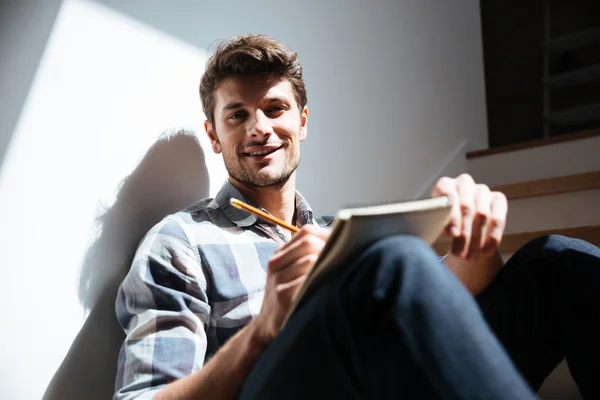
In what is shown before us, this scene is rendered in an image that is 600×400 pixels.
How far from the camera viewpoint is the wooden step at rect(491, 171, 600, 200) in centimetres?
181

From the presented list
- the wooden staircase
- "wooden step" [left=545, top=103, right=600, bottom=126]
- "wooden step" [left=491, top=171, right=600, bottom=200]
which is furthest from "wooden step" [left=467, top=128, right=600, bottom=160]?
"wooden step" [left=545, top=103, right=600, bottom=126]

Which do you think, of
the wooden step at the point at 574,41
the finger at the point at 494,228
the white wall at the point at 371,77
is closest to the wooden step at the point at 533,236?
the white wall at the point at 371,77

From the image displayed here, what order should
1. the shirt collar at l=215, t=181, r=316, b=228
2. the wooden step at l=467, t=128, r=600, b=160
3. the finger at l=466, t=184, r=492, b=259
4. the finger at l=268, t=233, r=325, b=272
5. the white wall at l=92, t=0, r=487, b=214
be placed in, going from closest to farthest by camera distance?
1. the finger at l=268, t=233, r=325, b=272
2. the finger at l=466, t=184, r=492, b=259
3. the shirt collar at l=215, t=181, r=316, b=228
4. the white wall at l=92, t=0, r=487, b=214
5. the wooden step at l=467, t=128, r=600, b=160

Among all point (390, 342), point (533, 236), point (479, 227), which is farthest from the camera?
point (533, 236)

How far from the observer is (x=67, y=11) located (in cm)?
104

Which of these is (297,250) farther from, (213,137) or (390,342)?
(213,137)

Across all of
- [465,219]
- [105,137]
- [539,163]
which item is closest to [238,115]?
[105,137]

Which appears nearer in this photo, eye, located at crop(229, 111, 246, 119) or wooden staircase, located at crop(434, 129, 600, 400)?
eye, located at crop(229, 111, 246, 119)

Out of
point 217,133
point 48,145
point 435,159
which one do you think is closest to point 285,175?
point 217,133

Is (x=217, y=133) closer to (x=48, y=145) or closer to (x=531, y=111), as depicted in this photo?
(x=48, y=145)

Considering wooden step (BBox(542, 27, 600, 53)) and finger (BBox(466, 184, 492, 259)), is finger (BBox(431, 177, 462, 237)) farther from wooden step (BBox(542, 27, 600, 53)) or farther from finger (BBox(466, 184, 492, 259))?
wooden step (BBox(542, 27, 600, 53))

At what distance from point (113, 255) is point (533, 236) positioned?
1.20 metres

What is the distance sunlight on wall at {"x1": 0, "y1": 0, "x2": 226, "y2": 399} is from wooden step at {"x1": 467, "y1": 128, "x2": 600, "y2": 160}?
1576 mm

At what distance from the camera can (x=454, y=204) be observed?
2.53ft
